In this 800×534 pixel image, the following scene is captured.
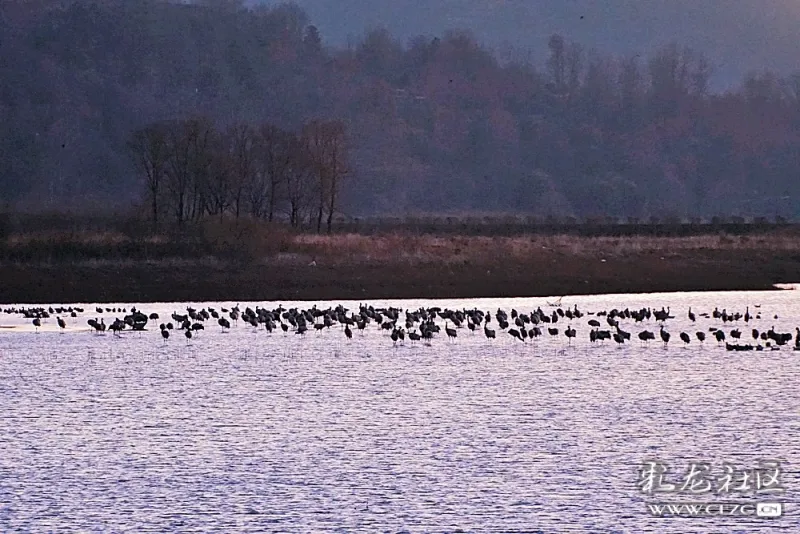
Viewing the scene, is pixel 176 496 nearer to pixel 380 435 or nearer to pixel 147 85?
pixel 380 435

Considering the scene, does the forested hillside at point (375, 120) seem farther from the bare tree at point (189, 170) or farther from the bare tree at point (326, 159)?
the bare tree at point (326, 159)

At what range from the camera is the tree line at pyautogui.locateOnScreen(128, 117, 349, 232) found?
241 feet

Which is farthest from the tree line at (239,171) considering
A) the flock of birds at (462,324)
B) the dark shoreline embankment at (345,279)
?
the flock of birds at (462,324)

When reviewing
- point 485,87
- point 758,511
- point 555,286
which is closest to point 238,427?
point 758,511

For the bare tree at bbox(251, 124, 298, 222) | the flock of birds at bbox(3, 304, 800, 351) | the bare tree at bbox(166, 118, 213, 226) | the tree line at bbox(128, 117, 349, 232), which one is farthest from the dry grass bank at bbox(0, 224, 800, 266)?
the bare tree at bbox(251, 124, 298, 222)

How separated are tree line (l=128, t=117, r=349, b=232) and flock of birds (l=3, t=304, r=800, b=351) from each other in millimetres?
29935

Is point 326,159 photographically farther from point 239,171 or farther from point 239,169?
point 239,171

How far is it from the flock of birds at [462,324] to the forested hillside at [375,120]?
206 ft

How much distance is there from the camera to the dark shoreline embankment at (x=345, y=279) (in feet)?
160

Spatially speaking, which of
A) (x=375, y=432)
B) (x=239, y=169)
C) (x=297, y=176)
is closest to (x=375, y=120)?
(x=297, y=176)

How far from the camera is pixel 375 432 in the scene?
2128 cm

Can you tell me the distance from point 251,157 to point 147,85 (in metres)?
59.1

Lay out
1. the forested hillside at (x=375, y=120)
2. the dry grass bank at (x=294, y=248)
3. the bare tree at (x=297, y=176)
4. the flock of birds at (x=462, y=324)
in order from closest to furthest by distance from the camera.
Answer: the flock of birds at (x=462, y=324) → the dry grass bank at (x=294, y=248) → the bare tree at (x=297, y=176) → the forested hillside at (x=375, y=120)

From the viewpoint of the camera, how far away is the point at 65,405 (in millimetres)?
24312
